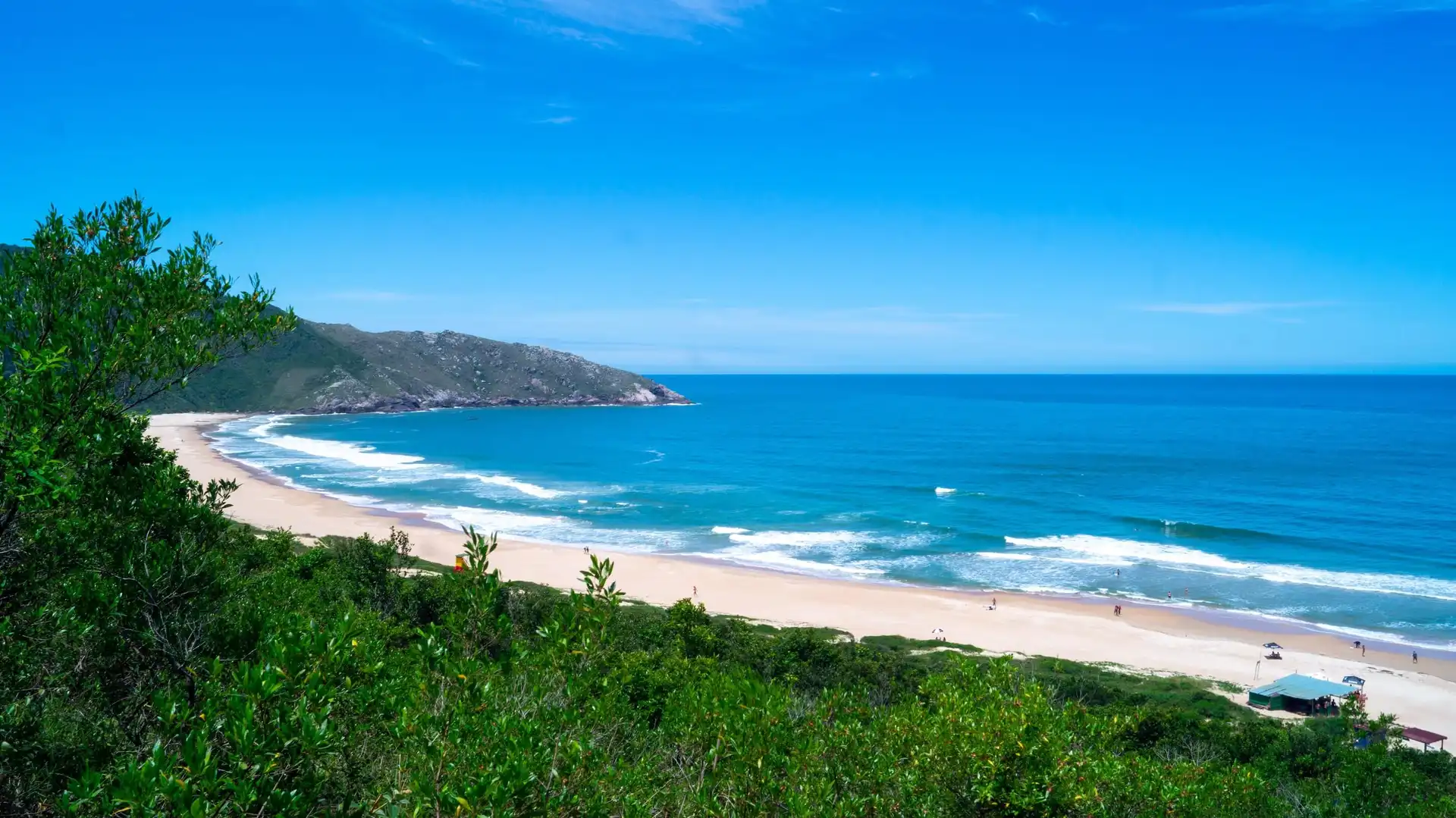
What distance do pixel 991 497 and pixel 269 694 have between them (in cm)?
6300

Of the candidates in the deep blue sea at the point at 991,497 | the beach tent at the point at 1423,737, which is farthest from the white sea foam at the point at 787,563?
the beach tent at the point at 1423,737

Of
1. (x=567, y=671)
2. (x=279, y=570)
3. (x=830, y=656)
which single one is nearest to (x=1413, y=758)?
(x=830, y=656)

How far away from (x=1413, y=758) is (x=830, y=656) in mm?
14584

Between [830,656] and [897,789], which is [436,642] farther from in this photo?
[830,656]

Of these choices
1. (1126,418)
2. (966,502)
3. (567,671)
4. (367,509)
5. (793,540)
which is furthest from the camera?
(1126,418)

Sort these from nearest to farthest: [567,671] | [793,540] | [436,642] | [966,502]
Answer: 1. [436,642]
2. [567,671]
3. [793,540]
4. [966,502]

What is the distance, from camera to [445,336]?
600 feet

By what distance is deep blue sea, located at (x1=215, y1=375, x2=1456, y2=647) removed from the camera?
4284 cm

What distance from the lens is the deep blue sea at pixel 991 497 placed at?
141ft

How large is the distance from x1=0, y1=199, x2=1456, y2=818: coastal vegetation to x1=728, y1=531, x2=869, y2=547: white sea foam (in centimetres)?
3975

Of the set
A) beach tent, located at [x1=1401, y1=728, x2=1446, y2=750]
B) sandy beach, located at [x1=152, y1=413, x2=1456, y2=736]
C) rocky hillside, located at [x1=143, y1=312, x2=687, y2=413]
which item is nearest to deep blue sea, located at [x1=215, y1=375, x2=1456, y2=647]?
sandy beach, located at [x1=152, y1=413, x2=1456, y2=736]

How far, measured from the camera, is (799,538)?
50.8m

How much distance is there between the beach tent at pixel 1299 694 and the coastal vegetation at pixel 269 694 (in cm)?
2198

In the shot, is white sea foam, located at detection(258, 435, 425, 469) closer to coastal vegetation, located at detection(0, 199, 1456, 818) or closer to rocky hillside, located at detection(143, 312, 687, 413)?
rocky hillside, located at detection(143, 312, 687, 413)
